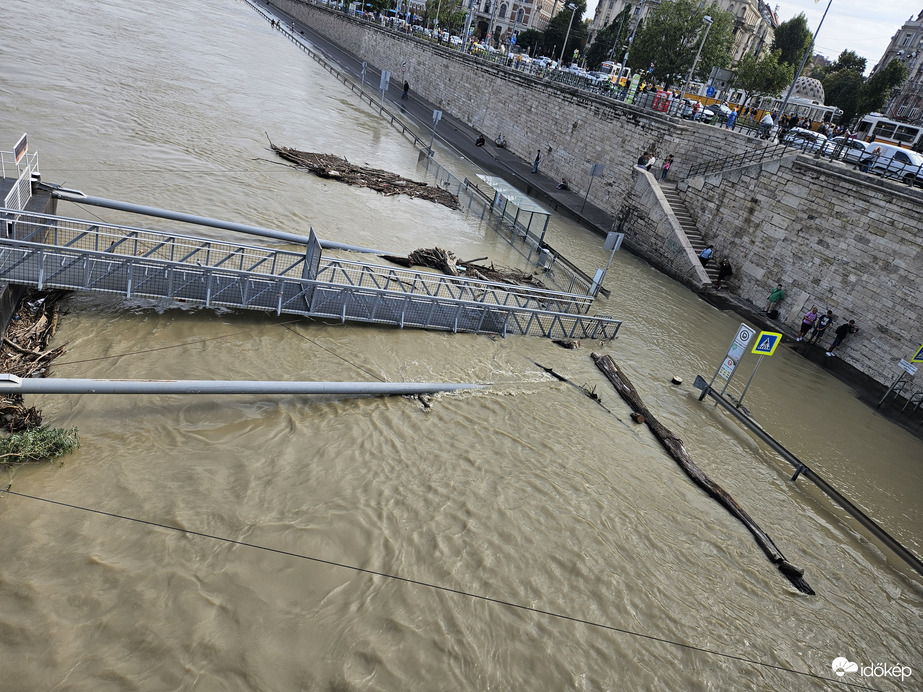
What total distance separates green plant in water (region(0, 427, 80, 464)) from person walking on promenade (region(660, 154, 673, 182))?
2436cm

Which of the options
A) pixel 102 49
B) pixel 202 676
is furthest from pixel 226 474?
pixel 102 49

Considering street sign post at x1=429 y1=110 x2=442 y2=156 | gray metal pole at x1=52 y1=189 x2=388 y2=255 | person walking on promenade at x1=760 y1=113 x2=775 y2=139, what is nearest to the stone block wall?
person walking on promenade at x1=760 y1=113 x2=775 y2=139

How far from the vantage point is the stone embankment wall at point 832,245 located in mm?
15922

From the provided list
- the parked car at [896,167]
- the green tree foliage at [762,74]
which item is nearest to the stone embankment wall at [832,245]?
the parked car at [896,167]

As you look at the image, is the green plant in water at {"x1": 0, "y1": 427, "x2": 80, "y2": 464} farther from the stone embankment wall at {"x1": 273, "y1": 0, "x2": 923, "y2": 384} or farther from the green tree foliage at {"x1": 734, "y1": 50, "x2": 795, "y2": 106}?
the green tree foliage at {"x1": 734, "y1": 50, "x2": 795, "y2": 106}

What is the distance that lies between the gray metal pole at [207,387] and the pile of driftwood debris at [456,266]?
6.27m

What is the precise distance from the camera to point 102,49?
122 feet

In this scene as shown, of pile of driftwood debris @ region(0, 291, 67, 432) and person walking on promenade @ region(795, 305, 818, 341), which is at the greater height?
person walking on promenade @ region(795, 305, 818, 341)

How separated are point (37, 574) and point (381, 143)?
29.9 meters

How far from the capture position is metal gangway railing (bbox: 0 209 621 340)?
32.7 feet

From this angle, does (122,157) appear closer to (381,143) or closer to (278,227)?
(278,227)

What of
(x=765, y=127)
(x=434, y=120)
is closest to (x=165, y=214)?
(x=765, y=127)

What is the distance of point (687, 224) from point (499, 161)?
14.1 metres

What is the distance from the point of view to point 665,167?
25141 mm
